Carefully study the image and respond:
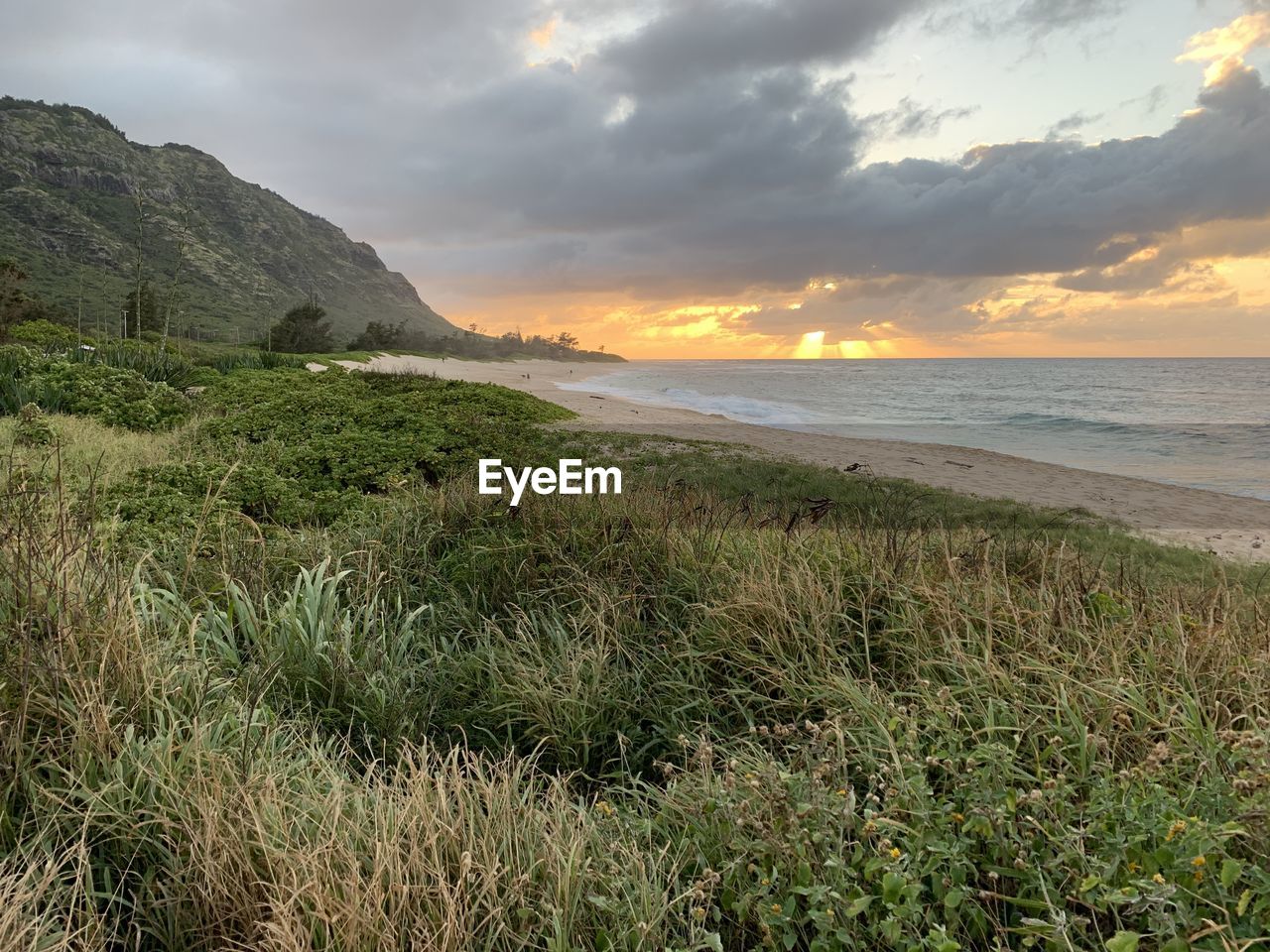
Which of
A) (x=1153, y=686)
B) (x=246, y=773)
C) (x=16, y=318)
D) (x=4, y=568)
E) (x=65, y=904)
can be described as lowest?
(x=65, y=904)

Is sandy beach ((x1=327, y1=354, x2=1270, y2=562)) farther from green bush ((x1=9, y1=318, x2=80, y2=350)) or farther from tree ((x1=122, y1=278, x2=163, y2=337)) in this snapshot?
tree ((x1=122, y1=278, x2=163, y2=337))

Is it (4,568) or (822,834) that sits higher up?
(4,568)

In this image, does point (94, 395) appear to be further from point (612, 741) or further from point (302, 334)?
point (302, 334)

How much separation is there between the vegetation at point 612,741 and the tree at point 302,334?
46.6 meters

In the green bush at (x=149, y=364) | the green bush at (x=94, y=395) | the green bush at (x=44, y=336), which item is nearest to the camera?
the green bush at (x=94, y=395)

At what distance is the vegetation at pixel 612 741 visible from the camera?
2.09 m

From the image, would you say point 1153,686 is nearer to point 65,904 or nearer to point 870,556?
point 870,556

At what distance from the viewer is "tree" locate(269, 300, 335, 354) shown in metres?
48.2

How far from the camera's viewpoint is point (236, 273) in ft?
370

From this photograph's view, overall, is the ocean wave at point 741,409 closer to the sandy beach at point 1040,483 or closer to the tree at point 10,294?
the sandy beach at point 1040,483

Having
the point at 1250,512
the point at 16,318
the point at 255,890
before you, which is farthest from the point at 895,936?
the point at 16,318

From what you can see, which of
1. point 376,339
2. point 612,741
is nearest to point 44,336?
point 612,741

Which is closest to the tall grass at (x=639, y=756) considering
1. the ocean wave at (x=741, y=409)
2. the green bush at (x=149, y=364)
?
the green bush at (x=149, y=364)

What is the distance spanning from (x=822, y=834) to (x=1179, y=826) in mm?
976
